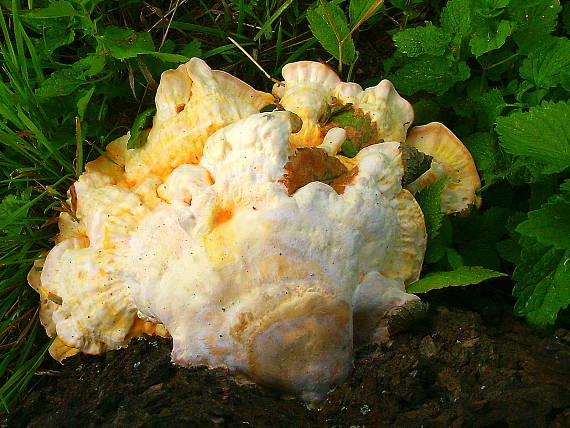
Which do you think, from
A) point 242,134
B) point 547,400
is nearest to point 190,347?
point 242,134

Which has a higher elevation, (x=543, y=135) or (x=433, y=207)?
(x=543, y=135)

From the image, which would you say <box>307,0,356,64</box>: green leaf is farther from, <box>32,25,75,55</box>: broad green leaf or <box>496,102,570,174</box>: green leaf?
<box>32,25,75,55</box>: broad green leaf

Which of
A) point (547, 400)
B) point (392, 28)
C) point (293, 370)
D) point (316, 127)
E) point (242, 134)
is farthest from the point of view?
point (392, 28)

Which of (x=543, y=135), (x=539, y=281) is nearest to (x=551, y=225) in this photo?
(x=539, y=281)

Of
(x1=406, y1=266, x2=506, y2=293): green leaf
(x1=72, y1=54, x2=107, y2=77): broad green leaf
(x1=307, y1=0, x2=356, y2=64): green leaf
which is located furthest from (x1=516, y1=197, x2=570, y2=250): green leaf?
(x1=72, y1=54, x2=107, y2=77): broad green leaf

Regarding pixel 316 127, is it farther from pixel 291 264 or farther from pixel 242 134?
pixel 291 264

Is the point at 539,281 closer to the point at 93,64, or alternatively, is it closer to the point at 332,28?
the point at 332,28
